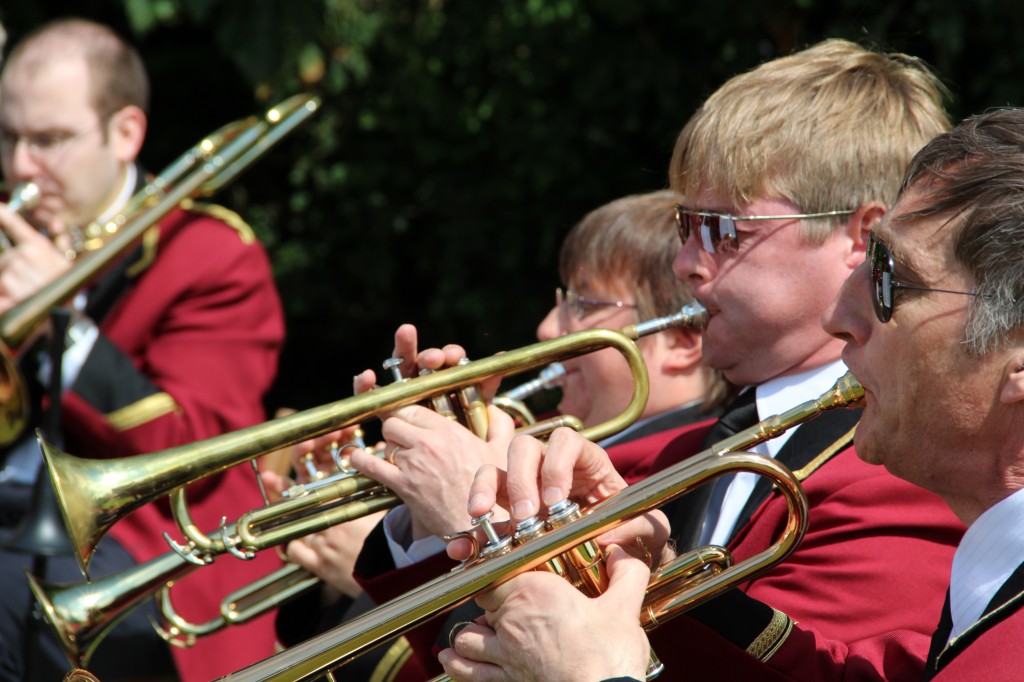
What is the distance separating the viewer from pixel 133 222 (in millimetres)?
3740

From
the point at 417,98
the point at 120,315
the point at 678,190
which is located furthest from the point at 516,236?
the point at 678,190

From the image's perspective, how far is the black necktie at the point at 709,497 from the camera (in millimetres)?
2107

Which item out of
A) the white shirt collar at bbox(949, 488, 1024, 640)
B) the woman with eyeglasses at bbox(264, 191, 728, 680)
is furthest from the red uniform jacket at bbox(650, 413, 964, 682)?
the woman with eyeglasses at bbox(264, 191, 728, 680)

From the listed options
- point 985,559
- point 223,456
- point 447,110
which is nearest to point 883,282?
point 985,559

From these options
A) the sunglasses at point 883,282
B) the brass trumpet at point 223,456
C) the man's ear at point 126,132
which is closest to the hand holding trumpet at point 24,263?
the man's ear at point 126,132

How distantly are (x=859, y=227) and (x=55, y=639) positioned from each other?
225 centimetres

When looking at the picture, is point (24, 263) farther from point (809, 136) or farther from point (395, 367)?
point (809, 136)

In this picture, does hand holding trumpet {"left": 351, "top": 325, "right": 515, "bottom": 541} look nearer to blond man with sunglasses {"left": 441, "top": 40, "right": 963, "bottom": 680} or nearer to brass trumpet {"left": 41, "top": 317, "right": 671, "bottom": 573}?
brass trumpet {"left": 41, "top": 317, "right": 671, "bottom": 573}

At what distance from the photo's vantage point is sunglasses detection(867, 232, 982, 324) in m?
1.62

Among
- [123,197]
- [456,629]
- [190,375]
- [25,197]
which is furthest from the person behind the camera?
[123,197]

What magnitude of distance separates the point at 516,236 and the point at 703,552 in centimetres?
342

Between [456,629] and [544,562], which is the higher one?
[544,562]

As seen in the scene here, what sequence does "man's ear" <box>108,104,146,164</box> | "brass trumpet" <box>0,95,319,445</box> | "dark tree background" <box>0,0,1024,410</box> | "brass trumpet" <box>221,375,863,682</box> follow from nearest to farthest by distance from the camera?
"brass trumpet" <box>221,375,863,682</box> → "brass trumpet" <box>0,95,319,445</box> → "man's ear" <box>108,104,146,164</box> → "dark tree background" <box>0,0,1024,410</box>

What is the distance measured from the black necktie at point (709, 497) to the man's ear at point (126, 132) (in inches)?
94.7
